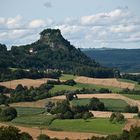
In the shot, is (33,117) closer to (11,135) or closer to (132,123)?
(132,123)

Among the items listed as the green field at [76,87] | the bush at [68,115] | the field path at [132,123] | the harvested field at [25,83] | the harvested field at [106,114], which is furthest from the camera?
the harvested field at [25,83]

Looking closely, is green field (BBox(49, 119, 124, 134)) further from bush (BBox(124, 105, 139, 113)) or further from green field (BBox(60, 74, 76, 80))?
green field (BBox(60, 74, 76, 80))

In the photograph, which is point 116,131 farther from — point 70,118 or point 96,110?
point 96,110

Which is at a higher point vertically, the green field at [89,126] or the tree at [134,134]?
the tree at [134,134]

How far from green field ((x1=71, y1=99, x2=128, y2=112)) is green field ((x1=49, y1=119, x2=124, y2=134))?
21122 mm

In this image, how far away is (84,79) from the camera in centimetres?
17650

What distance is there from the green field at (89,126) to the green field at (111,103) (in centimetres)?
2112

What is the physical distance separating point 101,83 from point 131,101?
41113 millimetres

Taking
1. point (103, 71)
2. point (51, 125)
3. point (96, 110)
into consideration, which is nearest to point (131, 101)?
point (96, 110)

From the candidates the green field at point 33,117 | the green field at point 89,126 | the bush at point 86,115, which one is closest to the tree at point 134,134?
the green field at point 89,126

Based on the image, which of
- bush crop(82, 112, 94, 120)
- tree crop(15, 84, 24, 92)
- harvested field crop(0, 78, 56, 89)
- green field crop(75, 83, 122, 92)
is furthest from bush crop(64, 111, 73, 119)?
green field crop(75, 83, 122, 92)

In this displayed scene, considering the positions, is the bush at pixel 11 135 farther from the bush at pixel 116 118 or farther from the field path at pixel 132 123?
the bush at pixel 116 118

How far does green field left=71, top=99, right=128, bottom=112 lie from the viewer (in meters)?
123

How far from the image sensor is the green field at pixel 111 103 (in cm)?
12331
